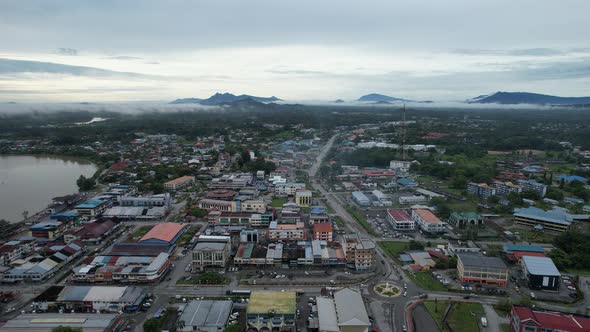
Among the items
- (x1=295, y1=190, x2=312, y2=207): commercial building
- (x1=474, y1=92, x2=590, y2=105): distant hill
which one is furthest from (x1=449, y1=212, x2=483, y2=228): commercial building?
(x1=474, y1=92, x2=590, y2=105): distant hill

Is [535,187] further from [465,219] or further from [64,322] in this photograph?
[64,322]

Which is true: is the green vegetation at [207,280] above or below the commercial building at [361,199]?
below

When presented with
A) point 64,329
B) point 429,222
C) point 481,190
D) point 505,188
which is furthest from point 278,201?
point 505,188

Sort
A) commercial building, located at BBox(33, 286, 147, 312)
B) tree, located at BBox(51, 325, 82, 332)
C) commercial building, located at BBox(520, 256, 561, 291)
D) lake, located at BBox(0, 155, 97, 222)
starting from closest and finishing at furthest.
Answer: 1. tree, located at BBox(51, 325, 82, 332)
2. commercial building, located at BBox(33, 286, 147, 312)
3. commercial building, located at BBox(520, 256, 561, 291)
4. lake, located at BBox(0, 155, 97, 222)

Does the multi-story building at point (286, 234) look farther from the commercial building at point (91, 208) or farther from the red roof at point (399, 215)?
the commercial building at point (91, 208)

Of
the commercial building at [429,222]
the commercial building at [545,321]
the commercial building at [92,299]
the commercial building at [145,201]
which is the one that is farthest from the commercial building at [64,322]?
the commercial building at [429,222]

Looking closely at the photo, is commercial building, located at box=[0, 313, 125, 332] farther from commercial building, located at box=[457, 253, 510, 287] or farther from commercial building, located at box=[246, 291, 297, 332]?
commercial building, located at box=[457, 253, 510, 287]

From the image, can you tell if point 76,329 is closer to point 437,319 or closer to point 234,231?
point 234,231
